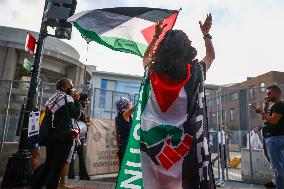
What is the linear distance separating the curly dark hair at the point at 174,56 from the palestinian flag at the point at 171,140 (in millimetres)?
57

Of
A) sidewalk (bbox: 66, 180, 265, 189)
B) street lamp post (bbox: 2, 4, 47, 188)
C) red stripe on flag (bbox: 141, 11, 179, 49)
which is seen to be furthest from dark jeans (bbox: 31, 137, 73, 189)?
street lamp post (bbox: 2, 4, 47, 188)

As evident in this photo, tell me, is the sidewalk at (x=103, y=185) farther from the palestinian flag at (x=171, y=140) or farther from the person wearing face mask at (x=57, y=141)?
the palestinian flag at (x=171, y=140)

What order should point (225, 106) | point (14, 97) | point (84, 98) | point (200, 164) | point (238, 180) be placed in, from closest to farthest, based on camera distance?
point (200, 164) → point (84, 98) → point (238, 180) → point (225, 106) → point (14, 97)

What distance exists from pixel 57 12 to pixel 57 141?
422 centimetres

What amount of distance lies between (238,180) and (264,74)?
4618 cm

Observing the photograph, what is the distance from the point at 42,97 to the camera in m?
9.02

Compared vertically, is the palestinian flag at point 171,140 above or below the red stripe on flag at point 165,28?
below

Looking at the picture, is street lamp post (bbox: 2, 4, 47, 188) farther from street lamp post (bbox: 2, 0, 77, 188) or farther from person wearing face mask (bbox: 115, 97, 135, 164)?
person wearing face mask (bbox: 115, 97, 135, 164)

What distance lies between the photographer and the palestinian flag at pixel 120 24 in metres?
4.41

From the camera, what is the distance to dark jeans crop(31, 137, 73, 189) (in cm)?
456

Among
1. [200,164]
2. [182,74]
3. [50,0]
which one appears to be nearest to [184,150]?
[200,164]

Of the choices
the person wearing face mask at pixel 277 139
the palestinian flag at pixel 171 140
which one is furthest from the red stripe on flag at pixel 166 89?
the person wearing face mask at pixel 277 139

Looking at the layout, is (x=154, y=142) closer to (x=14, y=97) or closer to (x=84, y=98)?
(x=84, y=98)

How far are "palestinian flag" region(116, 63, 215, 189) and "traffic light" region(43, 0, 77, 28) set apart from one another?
5.91 meters
